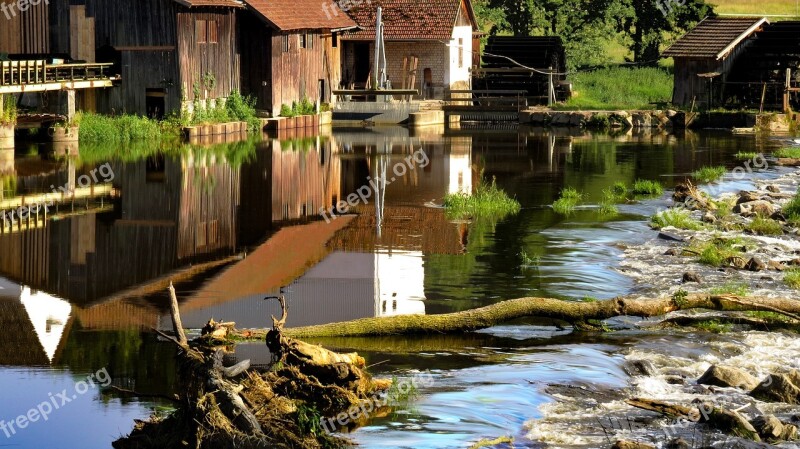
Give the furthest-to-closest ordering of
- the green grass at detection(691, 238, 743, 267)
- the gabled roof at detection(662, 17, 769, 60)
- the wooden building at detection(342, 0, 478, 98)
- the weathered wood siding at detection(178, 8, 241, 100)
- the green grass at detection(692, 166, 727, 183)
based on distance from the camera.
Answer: the wooden building at detection(342, 0, 478, 98)
the gabled roof at detection(662, 17, 769, 60)
the weathered wood siding at detection(178, 8, 241, 100)
the green grass at detection(692, 166, 727, 183)
the green grass at detection(691, 238, 743, 267)

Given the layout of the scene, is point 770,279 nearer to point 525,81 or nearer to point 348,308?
point 348,308

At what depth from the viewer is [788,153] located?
129 feet

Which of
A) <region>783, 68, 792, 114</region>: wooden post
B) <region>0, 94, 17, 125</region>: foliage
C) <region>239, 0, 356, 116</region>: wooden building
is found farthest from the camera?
<region>783, 68, 792, 114</region>: wooden post

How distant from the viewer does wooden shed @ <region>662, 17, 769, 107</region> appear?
52938 millimetres

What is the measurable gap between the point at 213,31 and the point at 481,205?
19.3 m

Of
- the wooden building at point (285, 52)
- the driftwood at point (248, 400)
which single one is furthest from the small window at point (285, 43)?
the driftwood at point (248, 400)

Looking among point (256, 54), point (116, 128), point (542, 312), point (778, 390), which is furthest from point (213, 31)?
point (778, 390)

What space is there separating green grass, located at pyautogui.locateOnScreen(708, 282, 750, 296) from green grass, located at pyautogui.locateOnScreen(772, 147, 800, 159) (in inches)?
819

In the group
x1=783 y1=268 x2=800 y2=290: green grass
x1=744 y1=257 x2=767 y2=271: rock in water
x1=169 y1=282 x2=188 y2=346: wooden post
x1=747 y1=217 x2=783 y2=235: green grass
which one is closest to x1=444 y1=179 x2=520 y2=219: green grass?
x1=747 y1=217 x2=783 y2=235: green grass

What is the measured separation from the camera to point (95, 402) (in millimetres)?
13180

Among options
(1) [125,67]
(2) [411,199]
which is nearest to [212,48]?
(1) [125,67]

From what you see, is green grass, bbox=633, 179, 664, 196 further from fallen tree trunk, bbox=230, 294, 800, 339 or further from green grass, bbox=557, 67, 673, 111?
green grass, bbox=557, 67, 673, 111

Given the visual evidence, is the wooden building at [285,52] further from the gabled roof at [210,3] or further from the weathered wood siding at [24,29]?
the weathered wood siding at [24,29]

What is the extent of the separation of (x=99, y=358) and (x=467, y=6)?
153 ft
